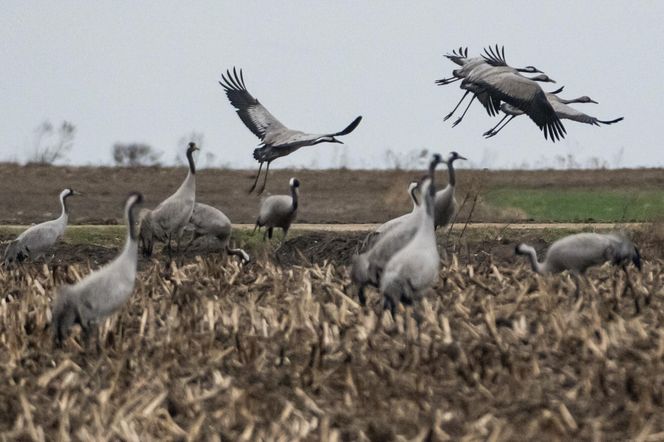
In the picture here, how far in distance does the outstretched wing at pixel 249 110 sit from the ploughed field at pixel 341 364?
5.24 meters

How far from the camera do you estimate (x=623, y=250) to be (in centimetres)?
998

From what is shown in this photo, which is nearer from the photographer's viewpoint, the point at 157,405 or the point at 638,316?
the point at 157,405

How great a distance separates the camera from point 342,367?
268 inches

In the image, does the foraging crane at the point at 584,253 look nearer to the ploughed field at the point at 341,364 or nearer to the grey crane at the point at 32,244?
the ploughed field at the point at 341,364

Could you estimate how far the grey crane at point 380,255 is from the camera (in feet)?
28.6

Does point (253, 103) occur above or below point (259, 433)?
above

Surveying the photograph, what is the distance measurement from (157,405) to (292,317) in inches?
77.2

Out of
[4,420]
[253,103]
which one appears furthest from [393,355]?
[253,103]

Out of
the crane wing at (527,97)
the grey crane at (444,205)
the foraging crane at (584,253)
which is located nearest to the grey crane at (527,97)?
the crane wing at (527,97)

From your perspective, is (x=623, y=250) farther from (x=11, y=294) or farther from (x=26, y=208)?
(x=26, y=208)

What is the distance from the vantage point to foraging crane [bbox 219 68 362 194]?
45.8ft

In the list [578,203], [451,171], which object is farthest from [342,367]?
[578,203]

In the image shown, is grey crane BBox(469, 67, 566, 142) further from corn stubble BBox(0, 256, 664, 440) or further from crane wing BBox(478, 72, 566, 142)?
corn stubble BBox(0, 256, 664, 440)

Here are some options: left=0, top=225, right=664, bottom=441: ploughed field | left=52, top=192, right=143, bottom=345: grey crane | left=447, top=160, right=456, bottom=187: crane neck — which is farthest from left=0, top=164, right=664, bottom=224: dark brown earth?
left=52, top=192, right=143, bottom=345: grey crane
